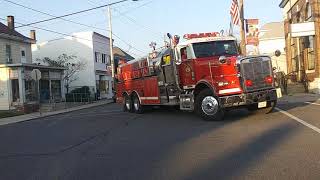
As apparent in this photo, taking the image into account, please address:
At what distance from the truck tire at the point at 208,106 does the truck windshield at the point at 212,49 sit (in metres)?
1.53

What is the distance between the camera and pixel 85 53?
58562 mm

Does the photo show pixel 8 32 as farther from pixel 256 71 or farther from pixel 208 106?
pixel 256 71

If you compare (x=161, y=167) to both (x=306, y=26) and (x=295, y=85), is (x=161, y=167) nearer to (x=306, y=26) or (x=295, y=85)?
(x=306, y=26)

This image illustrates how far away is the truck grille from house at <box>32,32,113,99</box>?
40.6 m

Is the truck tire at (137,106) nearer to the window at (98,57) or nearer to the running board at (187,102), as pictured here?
the running board at (187,102)

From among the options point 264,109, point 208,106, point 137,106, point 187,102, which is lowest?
point 264,109

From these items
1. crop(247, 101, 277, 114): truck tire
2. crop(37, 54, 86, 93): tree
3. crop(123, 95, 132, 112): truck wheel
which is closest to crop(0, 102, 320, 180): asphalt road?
crop(247, 101, 277, 114): truck tire

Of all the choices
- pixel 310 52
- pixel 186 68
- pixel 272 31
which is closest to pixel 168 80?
pixel 186 68

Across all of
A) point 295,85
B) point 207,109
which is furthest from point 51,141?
point 295,85

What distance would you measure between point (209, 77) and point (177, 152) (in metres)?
6.54

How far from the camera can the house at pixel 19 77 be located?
129 feet

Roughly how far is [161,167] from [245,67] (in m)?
8.06

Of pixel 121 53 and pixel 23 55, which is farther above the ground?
pixel 121 53

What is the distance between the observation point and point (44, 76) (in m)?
44.7
